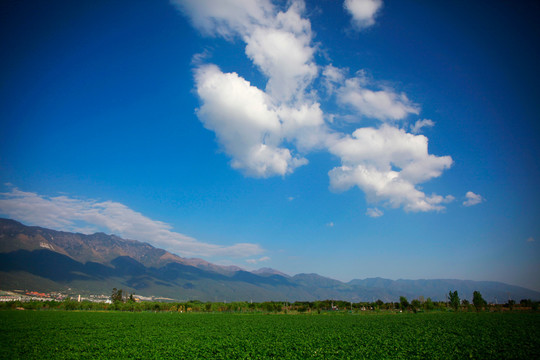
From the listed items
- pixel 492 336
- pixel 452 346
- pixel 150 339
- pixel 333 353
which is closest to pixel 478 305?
pixel 492 336

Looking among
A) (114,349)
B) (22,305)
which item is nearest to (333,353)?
(114,349)

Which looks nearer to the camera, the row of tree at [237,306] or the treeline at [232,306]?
the treeline at [232,306]

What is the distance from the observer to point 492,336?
30.1 metres

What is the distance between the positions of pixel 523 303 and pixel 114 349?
139 m

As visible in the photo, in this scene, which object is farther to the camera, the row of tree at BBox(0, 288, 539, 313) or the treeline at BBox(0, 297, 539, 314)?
the row of tree at BBox(0, 288, 539, 313)

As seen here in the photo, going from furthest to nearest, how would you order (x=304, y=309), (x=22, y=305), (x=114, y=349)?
1. (x=304, y=309)
2. (x=22, y=305)
3. (x=114, y=349)

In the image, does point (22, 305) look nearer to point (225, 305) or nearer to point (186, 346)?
point (225, 305)

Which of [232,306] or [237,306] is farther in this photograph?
[237,306]

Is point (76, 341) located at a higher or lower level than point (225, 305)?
higher

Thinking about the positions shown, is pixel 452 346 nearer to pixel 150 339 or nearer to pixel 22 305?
pixel 150 339

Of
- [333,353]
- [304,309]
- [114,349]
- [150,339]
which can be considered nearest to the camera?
[333,353]

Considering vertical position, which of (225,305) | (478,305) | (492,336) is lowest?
(225,305)

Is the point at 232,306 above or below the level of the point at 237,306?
below

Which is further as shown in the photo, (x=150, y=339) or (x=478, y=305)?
(x=478, y=305)
